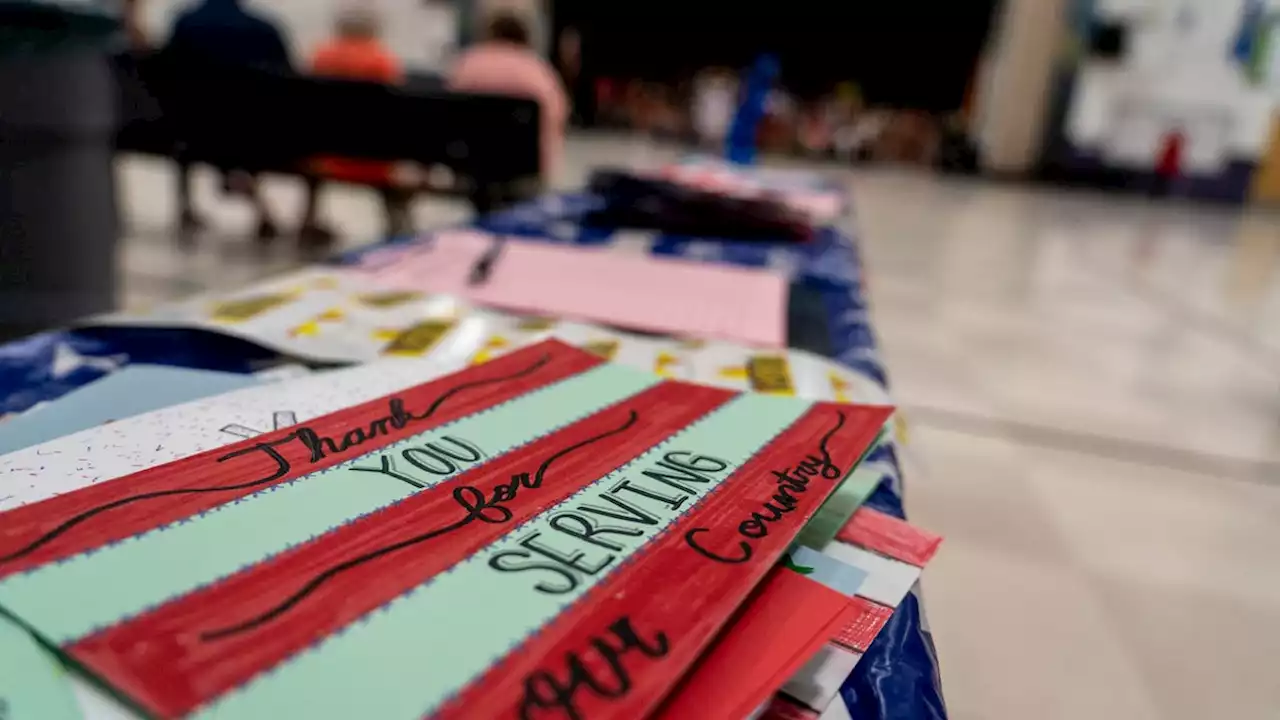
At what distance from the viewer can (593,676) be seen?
8.8 inches

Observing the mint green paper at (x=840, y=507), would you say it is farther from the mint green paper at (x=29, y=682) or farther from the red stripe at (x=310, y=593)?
the mint green paper at (x=29, y=682)

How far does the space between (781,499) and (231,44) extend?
106 inches

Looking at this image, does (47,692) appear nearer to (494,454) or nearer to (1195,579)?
(494,454)

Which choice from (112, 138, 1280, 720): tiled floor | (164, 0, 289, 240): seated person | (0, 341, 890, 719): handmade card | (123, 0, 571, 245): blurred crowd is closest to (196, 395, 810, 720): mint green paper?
(0, 341, 890, 719): handmade card

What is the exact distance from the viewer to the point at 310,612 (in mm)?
240

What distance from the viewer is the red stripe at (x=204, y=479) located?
0.85 feet

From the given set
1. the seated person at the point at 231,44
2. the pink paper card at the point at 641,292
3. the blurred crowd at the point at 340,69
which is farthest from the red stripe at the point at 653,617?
the seated person at the point at 231,44

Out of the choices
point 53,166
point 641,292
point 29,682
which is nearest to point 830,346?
point 641,292

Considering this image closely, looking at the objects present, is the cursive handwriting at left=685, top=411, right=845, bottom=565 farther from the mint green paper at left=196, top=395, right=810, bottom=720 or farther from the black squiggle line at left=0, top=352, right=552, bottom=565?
the black squiggle line at left=0, top=352, right=552, bottom=565

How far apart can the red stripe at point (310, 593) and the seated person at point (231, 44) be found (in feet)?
7.46

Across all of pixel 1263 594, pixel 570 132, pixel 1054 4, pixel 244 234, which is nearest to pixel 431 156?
pixel 244 234

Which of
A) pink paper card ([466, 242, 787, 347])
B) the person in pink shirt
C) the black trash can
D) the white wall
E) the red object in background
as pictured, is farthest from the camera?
the red object in background

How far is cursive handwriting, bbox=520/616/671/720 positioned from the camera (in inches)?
8.4

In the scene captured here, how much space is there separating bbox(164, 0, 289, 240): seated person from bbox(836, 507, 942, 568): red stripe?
2312mm
